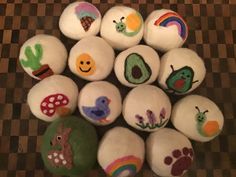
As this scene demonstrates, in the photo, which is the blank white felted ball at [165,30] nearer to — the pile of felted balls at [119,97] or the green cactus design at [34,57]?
the pile of felted balls at [119,97]

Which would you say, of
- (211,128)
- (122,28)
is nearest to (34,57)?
(122,28)

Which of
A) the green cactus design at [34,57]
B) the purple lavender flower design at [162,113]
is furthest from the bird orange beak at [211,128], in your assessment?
the green cactus design at [34,57]

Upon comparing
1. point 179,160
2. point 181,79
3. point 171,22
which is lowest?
point 179,160

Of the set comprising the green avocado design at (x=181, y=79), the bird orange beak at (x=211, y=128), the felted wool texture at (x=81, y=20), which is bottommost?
the bird orange beak at (x=211, y=128)

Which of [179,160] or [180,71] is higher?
[180,71]

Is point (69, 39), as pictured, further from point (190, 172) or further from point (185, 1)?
point (190, 172)

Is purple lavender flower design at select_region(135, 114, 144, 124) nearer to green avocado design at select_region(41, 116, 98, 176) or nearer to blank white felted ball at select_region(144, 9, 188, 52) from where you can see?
green avocado design at select_region(41, 116, 98, 176)

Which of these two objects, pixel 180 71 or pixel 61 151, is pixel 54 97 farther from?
pixel 180 71
